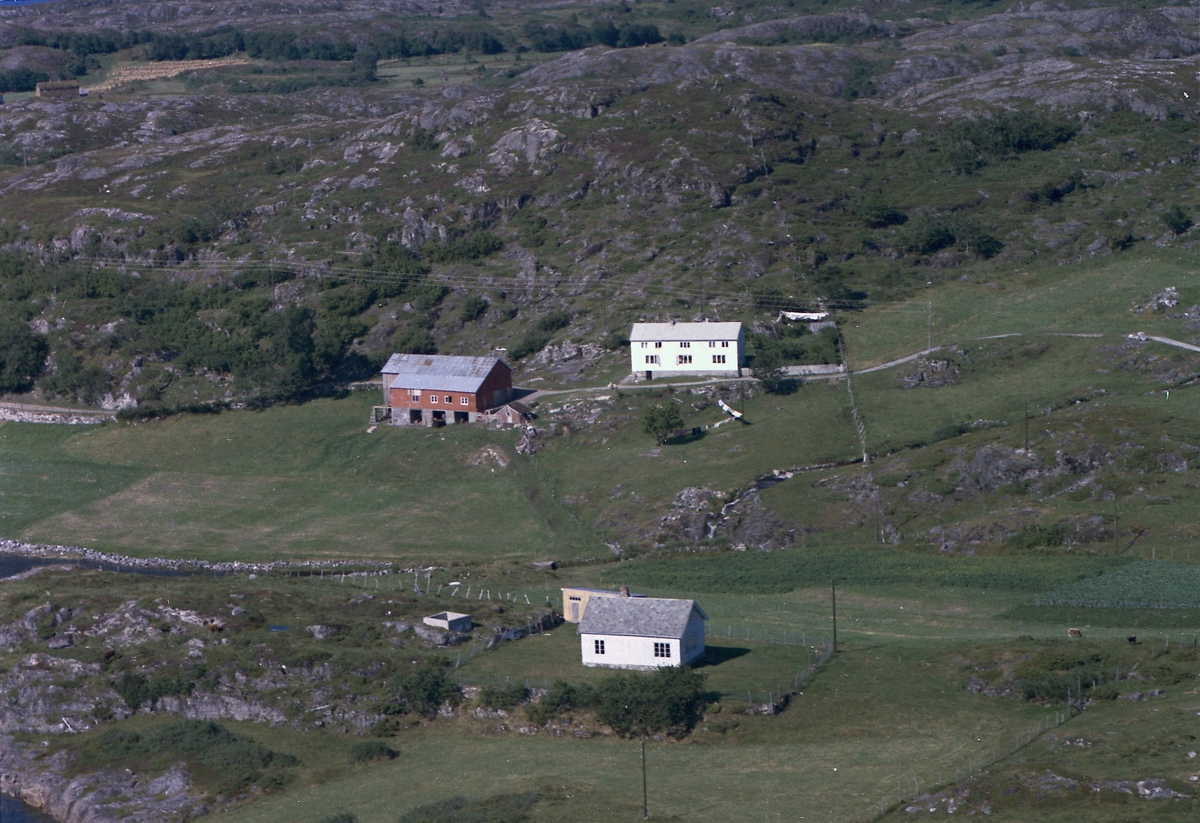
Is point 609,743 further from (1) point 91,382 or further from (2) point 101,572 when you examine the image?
(1) point 91,382

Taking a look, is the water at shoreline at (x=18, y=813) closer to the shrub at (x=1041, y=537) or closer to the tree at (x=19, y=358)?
the shrub at (x=1041, y=537)

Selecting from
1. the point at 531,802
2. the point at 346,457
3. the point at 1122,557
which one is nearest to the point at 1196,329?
the point at 1122,557

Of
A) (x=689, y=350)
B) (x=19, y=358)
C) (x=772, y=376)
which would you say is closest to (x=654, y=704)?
(x=772, y=376)

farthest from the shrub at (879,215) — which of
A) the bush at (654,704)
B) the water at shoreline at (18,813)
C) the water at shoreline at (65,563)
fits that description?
the water at shoreline at (18,813)

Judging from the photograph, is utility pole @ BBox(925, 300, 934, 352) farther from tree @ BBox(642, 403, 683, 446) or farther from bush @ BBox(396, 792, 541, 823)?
bush @ BBox(396, 792, 541, 823)

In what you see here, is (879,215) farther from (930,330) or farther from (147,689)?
(147,689)
